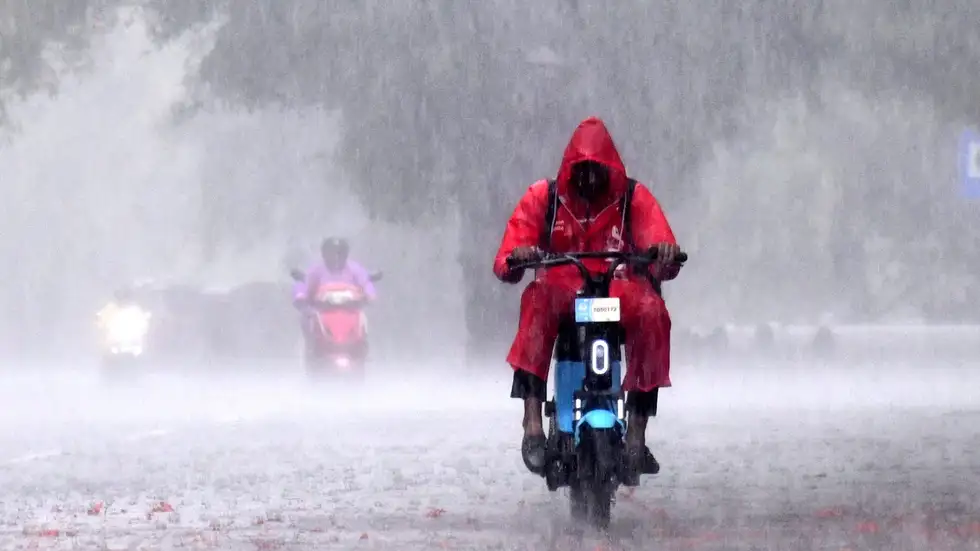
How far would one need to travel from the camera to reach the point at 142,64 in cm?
8088

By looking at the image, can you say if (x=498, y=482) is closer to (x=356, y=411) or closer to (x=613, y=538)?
(x=613, y=538)

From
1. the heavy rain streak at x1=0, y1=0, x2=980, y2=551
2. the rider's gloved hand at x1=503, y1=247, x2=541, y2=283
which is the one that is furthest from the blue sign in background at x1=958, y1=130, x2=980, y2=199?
the rider's gloved hand at x1=503, y1=247, x2=541, y2=283

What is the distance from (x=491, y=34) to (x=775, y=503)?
1499 cm

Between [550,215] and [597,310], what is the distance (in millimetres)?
603

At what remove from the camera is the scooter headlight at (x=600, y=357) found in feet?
30.5

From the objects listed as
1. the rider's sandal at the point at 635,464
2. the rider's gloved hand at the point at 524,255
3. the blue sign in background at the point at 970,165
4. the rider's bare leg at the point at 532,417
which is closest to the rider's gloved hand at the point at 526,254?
the rider's gloved hand at the point at 524,255

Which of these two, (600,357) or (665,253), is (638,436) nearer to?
(600,357)

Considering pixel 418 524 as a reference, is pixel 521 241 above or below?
above

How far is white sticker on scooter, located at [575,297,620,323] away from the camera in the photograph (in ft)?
30.2

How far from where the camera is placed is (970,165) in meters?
22.3

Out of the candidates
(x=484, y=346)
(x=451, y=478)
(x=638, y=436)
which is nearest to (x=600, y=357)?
(x=638, y=436)

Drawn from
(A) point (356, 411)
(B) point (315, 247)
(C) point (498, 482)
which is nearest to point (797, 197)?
(B) point (315, 247)

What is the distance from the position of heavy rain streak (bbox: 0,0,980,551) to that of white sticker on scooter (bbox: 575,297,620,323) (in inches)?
0.5

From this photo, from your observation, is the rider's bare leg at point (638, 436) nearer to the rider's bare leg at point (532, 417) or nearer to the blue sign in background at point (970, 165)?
the rider's bare leg at point (532, 417)
